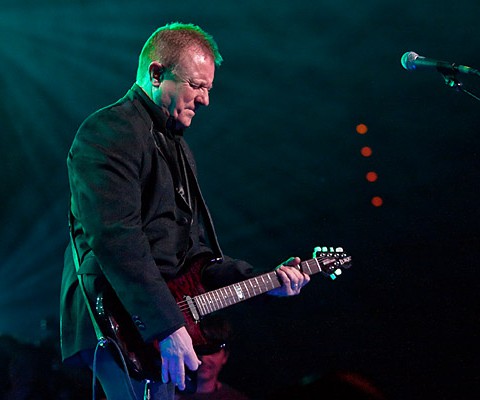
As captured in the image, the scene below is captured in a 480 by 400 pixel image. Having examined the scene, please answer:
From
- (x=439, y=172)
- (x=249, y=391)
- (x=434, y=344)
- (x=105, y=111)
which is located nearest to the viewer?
(x=105, y=111)

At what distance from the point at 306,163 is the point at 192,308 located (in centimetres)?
270

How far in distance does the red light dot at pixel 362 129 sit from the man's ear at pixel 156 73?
254 centimetres

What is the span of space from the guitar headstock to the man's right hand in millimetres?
1225

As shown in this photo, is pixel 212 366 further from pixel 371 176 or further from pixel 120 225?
pixel 120 225

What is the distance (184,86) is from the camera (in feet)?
8.02

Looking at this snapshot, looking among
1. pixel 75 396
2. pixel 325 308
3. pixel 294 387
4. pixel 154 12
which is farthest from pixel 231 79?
pixel 294 387

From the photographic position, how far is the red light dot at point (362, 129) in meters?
4.62

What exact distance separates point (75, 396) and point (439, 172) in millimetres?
3582

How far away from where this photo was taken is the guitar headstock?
309 centimetres

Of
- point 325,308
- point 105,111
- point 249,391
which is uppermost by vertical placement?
point 105,111

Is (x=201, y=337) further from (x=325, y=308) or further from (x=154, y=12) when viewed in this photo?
(x=154, y=12)

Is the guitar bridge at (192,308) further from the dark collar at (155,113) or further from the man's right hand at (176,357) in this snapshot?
the dark collar at (155,113)

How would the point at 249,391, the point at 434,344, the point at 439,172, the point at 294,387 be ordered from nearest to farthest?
the point at 294,387 → the point at 434,344 → the point at 439,172 → the point at 249,391

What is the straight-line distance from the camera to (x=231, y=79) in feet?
16.2
